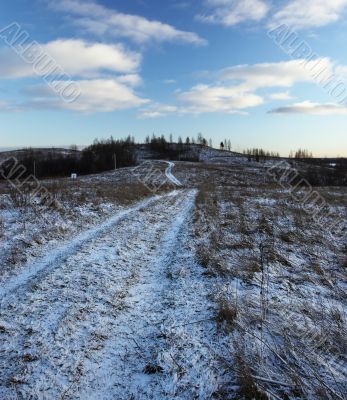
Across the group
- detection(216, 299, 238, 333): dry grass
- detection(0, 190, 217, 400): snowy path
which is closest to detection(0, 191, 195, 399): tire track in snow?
detection(0, 190, 217, 400): snowy path

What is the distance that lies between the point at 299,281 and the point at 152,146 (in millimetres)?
161205

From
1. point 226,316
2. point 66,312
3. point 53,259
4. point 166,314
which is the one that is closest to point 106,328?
point 66,312

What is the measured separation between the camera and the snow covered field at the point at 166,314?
507cm

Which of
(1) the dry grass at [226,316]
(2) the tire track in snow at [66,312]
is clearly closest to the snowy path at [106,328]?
(2) the tire track in snow at [66,312]

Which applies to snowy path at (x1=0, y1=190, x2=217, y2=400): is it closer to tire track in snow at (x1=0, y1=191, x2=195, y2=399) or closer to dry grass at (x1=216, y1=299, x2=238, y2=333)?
tire track in snow at (x1=0, y1=191, x2=195, y2=399)

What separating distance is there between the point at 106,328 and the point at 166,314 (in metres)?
1.22

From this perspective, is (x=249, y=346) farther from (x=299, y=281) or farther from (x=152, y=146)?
(x=152, y=146)

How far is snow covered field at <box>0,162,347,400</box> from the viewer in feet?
16.6

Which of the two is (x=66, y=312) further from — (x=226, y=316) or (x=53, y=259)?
(x=53, y=259)

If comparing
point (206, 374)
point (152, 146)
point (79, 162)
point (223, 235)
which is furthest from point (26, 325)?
point (152, 146)

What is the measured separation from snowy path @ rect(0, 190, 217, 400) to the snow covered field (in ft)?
0.07

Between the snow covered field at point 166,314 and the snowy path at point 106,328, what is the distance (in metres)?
0.02

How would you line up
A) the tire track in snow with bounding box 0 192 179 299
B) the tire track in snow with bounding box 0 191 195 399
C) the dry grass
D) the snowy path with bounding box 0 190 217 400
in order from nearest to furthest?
the snowy path with bounding box 0 190 217 400 < the tire track in snow with bounding box 0 191 195 399 < the dry grass < the tire track in snow with bounding box 0 192 179 299

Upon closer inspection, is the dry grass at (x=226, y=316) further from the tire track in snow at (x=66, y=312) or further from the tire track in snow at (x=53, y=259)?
the tire track in snow at (x=53, y=259)
